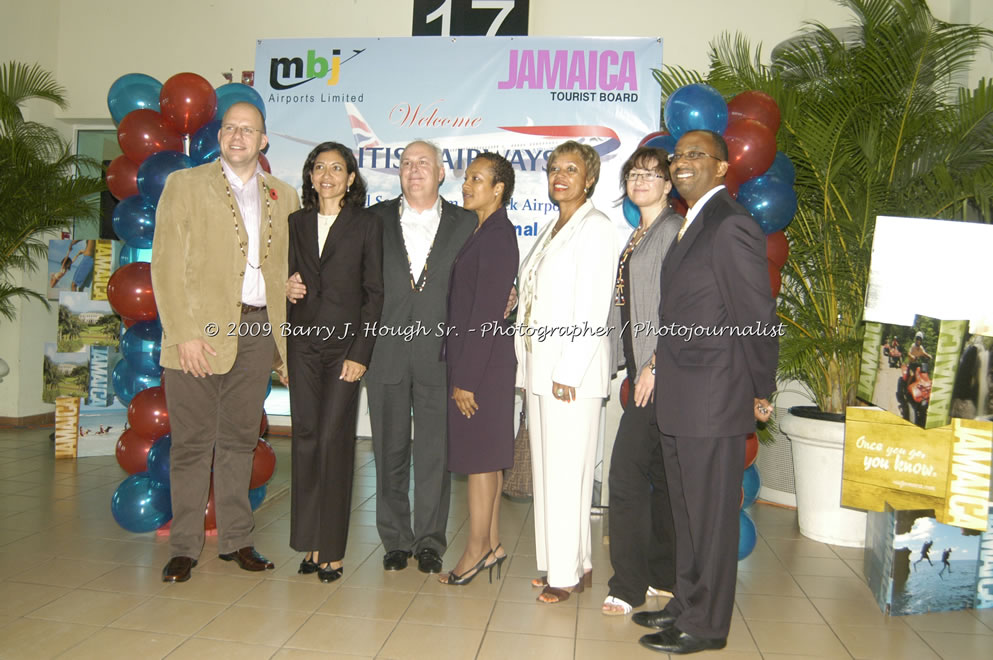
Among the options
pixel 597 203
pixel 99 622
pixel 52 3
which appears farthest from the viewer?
pixel 52 3

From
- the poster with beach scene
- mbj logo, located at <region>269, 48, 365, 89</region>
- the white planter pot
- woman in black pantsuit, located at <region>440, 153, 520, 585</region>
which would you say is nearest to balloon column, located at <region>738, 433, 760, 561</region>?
the white planter pot

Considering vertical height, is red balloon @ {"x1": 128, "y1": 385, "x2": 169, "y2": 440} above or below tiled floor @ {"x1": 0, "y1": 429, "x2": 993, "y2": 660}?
above

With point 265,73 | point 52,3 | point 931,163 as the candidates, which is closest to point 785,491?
point 931,163

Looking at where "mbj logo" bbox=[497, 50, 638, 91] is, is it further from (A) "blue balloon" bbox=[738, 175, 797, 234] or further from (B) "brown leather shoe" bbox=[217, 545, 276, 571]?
(B) "brown leather shoe" bbox=[217, 545, 276, 571]

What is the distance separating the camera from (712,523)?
97.7 inches

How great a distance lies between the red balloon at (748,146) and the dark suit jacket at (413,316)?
4.05 ft

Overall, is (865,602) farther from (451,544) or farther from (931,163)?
(931,163)

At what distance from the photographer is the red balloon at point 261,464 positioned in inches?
146

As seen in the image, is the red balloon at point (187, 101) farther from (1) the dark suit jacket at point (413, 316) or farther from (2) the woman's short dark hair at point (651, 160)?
(2) the woman's short dark hair at point (651, 160)

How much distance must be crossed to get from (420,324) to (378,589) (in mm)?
1083

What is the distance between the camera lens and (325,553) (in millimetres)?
3070

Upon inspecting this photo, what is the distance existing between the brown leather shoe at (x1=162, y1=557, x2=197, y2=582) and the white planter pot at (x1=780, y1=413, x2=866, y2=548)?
299cm

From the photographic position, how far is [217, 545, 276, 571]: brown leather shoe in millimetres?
3164

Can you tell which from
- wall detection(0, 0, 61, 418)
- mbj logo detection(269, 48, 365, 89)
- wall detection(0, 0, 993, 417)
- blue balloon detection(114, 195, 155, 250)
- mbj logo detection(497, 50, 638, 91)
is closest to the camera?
blue balloon detection(114, 195, 155, 250)
